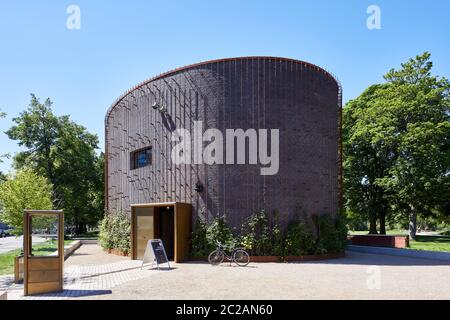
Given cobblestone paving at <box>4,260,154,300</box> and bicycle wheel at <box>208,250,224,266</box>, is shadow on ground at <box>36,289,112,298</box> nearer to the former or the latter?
cobblestone paving at <box>4,260,154,300</box>

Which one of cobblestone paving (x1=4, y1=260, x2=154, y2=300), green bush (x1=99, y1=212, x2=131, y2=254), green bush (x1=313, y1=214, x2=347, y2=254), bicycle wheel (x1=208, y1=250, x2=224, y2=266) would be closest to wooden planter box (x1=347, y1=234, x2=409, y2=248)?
green bush (x1=313, y1=214, x2=347, y2=254)

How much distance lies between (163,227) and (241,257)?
17.7 ft

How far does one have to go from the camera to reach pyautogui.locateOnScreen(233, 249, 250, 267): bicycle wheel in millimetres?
15350

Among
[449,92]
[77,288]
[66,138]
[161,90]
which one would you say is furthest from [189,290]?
[66,138]

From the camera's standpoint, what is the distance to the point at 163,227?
19.5m

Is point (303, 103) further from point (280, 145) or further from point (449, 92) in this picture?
point (449, 92)

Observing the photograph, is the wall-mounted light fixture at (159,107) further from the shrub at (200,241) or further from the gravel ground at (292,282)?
the gravel ground at (292,282)

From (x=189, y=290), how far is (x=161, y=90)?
11598 millimetres

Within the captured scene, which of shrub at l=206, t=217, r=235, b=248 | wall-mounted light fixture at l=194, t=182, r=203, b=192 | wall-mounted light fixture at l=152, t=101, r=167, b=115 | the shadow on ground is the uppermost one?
wall-mounted light fixture at l=152, t=101, r=167, b=115

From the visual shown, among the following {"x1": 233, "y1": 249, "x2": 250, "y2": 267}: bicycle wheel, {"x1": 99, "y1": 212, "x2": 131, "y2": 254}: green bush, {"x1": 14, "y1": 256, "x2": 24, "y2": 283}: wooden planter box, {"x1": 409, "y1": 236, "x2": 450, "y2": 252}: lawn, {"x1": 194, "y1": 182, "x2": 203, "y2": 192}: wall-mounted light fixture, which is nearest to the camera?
{"x1": 14, "y1": 256, "x2": 24, "y2": 283}: wooden planter box

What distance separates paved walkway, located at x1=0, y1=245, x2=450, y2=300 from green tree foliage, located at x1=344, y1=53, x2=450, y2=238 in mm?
14690

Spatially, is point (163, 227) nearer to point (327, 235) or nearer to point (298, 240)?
point (298, 240)

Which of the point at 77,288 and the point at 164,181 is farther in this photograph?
the point at 164,181
